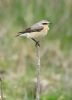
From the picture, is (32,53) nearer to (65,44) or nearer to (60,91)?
(65,44)

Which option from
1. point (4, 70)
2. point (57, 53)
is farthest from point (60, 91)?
point (57, 53)

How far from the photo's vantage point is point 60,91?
8758mm

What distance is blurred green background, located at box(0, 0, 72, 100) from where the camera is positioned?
31.3 ft

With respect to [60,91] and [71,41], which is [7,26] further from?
[60,91]

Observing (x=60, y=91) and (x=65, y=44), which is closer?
(x=60, y=91)

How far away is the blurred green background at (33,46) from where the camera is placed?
9.55 m

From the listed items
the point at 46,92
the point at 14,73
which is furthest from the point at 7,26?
the point at 46,92

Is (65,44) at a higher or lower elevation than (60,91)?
higher

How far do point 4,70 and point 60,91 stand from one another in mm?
1166

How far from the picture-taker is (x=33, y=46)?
409 inches

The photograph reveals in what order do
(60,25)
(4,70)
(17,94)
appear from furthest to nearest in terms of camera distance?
(60,25) < (4,70) < (17,94)

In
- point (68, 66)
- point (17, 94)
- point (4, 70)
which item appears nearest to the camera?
point (17, 94)

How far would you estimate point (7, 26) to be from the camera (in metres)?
10.8

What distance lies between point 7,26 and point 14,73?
4.16ft
